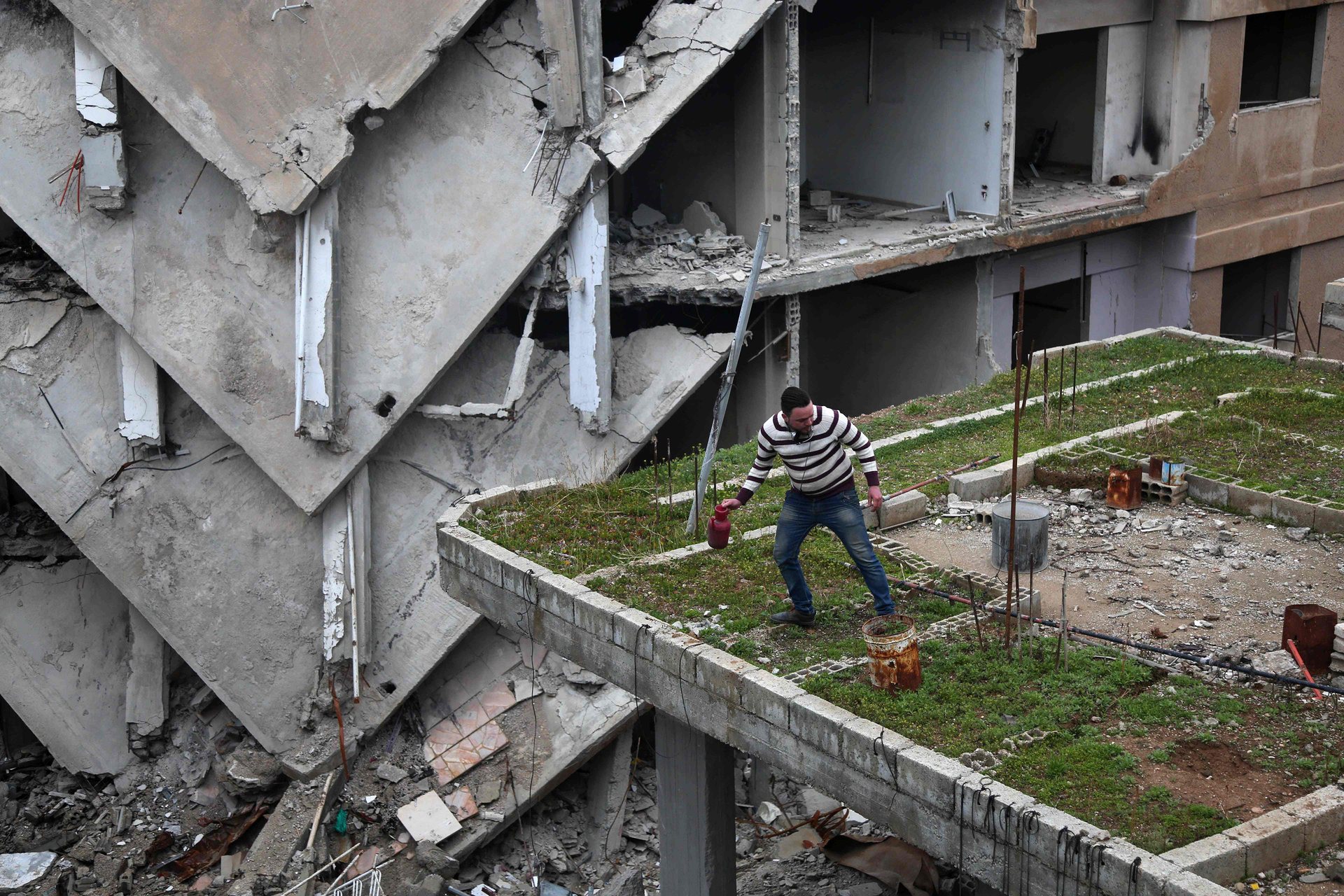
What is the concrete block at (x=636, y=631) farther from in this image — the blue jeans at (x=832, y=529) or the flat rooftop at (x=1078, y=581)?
the blue jeans at (x=832, y=529)

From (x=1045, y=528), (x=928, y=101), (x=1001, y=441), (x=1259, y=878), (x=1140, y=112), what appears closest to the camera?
(x=1259, y=878)

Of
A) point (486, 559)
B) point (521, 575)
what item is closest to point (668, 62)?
point (486, 559)

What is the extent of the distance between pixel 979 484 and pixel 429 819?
5.76 metres

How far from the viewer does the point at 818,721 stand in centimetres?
712

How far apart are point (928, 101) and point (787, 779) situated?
9216 mm

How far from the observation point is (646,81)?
1319 cm

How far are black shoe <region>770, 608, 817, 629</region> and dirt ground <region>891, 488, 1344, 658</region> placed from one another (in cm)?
156

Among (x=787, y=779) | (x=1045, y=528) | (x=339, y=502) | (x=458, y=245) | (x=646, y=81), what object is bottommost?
(x=787, y=779)

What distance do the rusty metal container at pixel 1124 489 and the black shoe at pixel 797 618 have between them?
10.8 ft

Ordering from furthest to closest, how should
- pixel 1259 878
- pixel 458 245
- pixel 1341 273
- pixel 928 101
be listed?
1. pixel 1341 273
2. pixel 928 101
3. pixel 458 245
4. pixel 1259 878

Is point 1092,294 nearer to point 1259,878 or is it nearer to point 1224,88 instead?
point 1224,88

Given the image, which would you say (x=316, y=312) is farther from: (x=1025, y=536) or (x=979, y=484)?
(x=1025, y=536)

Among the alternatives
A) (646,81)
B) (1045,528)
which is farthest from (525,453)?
(1045,528)

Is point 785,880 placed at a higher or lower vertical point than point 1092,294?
lower
